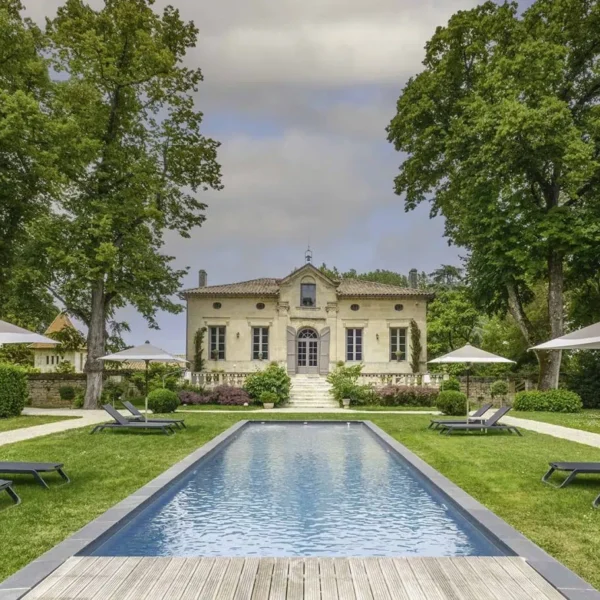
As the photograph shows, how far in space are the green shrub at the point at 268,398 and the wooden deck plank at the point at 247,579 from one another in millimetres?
22234

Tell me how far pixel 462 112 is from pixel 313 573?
2639 centimetres

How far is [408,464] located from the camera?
1185 centimetres

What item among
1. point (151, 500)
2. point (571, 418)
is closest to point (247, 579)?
point (151, 500)

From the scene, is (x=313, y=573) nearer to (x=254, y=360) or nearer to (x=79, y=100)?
(x=79, y=100)

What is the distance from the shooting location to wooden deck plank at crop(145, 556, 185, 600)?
467cm

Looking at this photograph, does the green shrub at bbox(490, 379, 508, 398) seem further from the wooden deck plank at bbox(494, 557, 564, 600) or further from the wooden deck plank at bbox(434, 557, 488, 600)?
the wooden deck plank at bbox(434, 557, 488, 600)

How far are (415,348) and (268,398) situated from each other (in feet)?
33.1

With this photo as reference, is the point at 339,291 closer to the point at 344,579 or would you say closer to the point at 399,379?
the point at 399,379

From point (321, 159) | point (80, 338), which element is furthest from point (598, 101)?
point (80, 338)

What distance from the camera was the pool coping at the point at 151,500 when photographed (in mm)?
4836

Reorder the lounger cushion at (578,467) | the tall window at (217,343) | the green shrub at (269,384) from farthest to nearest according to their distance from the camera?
the tall window at (217,343) < the green shrub at (269,384) < the lounger cushion at (578,467)

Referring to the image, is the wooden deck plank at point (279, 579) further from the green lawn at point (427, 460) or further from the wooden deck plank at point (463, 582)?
the green lawn at point (427, 460)

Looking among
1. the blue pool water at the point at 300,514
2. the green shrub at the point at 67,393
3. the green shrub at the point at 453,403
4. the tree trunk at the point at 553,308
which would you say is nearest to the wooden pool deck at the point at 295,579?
the blue pool water at the point at 300,514

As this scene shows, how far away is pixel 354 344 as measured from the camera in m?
34.7
